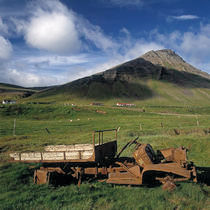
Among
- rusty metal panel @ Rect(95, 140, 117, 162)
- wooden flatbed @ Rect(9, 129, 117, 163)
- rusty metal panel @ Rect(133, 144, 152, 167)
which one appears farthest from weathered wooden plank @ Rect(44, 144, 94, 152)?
rusty metal panel @ Rect(133, 144, 152, 167)

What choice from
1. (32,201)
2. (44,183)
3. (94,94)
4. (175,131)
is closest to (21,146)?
(44,183)

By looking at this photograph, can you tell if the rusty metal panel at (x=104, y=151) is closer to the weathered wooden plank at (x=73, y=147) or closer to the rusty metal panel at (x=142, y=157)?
the weathered wooden plank at (x=73, y=147)

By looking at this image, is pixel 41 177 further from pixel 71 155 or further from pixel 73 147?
pixel 73 147

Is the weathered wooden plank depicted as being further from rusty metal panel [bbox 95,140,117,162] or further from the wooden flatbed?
the wooden flatbed

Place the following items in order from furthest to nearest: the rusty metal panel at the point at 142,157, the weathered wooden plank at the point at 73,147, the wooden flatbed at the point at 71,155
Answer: the weathered wooden plank at the point at 73,147
the wooden flatbed at the point at 71,155
the rusty metal panel at the point at 142,157

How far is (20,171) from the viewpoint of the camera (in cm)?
927

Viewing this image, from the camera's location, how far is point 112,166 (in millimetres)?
8625

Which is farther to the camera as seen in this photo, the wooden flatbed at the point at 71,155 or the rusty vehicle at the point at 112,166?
the wooden flatbed at the point at 71,155

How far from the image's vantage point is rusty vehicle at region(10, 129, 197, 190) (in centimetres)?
709

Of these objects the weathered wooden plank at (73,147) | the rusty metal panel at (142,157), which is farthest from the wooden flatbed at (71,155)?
the rusty metal panel at (142,157)

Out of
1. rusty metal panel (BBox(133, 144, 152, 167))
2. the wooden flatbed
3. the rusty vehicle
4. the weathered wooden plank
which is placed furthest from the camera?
the weathered wooden plank

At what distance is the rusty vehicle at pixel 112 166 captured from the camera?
7.09 meters

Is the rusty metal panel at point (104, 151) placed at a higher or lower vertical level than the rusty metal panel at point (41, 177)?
higher

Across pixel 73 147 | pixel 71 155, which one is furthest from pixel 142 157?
pixel 73 147
